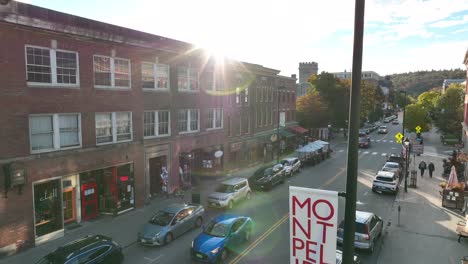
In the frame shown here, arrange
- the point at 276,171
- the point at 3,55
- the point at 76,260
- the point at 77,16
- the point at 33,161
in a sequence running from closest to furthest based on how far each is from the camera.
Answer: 1. the point at 76,260
2. the point at 3,55
3. the point at 33,161
4. the point at 77,16
5. the point at 276,171

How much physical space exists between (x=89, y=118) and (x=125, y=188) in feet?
17.3

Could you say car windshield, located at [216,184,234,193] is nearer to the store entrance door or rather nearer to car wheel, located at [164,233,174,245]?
car wheel, located at [164,233,174,245]

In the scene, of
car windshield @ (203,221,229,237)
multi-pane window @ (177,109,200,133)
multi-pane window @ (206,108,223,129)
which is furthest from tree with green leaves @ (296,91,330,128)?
Answer: car windshield @ (203,221,229,237)

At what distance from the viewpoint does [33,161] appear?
16516mm

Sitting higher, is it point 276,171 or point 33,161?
point 33,161

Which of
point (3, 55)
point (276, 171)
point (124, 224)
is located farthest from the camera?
point (276, 171)

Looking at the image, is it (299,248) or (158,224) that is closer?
(299,248)

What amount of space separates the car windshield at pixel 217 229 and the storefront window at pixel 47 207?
845 cm

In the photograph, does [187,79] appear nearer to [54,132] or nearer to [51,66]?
[51,66]

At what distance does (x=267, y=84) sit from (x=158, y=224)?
30.5 m

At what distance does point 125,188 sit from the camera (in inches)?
863

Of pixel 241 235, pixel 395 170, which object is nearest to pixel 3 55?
pixel 241 235

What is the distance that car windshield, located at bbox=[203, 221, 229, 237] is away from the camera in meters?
14.9

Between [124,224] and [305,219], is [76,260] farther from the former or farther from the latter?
[305,219]
